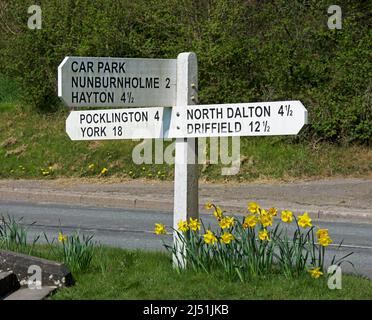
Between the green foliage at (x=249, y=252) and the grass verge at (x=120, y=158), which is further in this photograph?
the grass verge at (x=120, y=158)

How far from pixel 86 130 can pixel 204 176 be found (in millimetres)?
11558

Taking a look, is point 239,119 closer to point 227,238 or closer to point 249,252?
point 227,238

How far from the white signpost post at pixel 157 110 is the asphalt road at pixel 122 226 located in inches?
95.8

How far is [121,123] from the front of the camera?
8.48 metres

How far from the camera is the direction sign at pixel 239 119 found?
25.0 ft

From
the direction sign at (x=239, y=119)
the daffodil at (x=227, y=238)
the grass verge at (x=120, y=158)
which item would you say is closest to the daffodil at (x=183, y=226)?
the daffodil at (x=227, y=238)

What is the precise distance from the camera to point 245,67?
21.6 meters

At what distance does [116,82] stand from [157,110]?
0.51m

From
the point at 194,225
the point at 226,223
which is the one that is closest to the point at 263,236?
the point at 226,223

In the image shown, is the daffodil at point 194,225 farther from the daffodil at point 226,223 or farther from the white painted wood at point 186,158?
the white painted wood at point 186,158

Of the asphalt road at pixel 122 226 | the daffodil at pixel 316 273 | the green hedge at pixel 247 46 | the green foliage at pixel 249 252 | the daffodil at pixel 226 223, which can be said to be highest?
the green hedge at pixel 247 46

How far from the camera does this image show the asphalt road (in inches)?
461

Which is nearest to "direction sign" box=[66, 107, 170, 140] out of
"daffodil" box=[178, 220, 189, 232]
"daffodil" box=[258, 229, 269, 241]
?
"daffodil" box=[178, 220, 189, 232]

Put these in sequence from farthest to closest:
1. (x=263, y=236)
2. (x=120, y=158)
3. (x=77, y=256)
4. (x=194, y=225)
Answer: (x=120, y=158)
(x=77, y=256)
(x=194, y=225)
(x=263, y=236)
